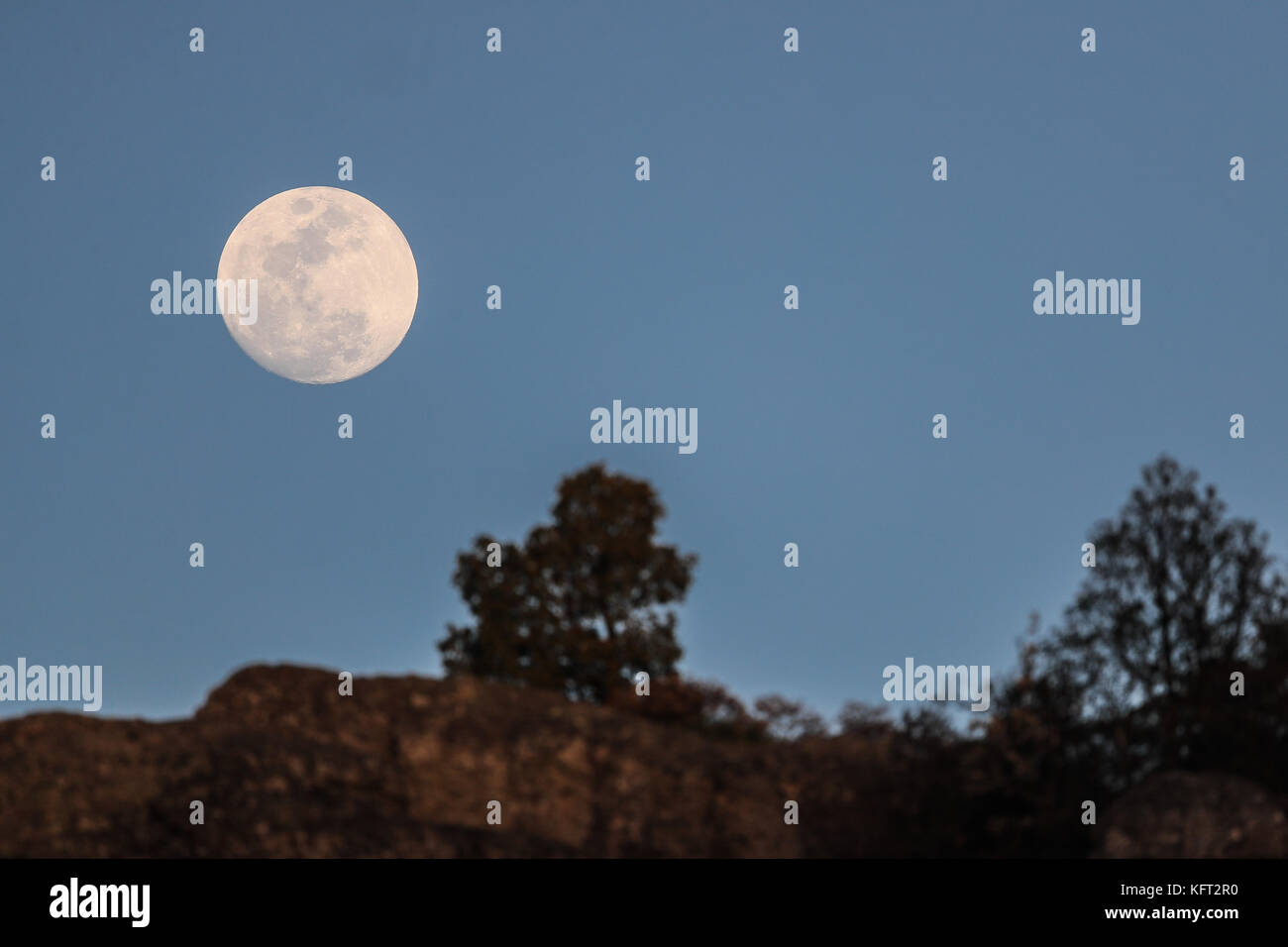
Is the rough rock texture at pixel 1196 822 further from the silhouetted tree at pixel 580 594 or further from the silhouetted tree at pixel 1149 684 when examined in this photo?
the silhouetted tree at pixel 580 594

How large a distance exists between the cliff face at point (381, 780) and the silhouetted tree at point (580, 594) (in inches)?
520

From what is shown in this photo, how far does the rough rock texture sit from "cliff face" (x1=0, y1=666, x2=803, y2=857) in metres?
6.88

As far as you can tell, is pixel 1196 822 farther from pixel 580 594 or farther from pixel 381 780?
pixel 580 594

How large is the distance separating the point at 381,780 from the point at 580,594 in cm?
1809

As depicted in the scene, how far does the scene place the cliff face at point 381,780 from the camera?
24.0 meters

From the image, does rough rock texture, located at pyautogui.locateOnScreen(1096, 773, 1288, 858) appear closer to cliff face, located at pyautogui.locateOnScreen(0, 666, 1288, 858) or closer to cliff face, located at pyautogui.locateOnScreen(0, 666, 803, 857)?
cliff face, located at pyautogui.locateOnScreen(0, 666, 1288, 858)

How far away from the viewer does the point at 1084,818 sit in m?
27.0

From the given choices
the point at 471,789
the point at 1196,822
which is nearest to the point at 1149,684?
the point at 1196,822

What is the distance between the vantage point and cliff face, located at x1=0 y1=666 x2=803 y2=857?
2403 cm

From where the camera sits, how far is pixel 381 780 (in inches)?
1040
